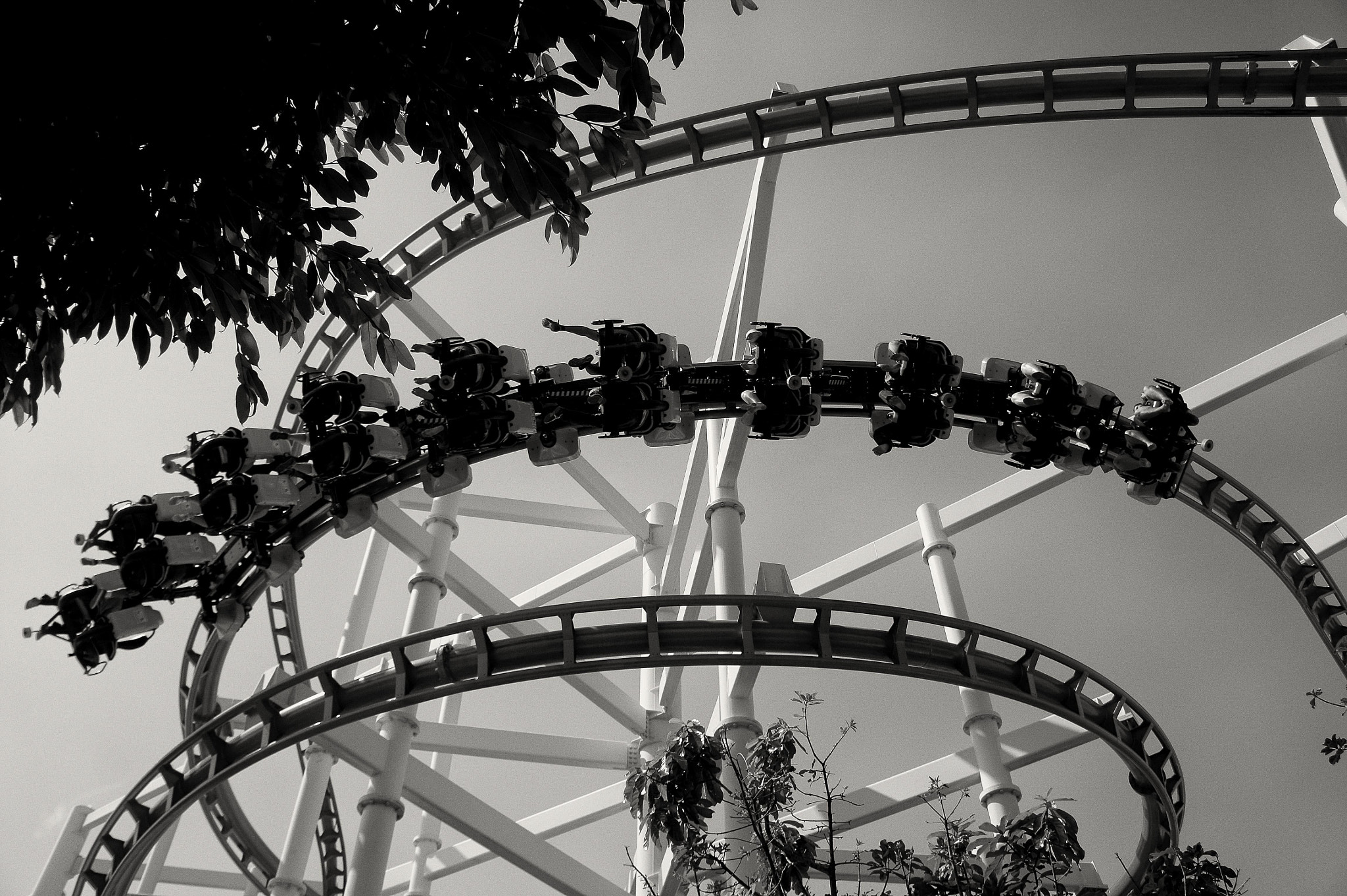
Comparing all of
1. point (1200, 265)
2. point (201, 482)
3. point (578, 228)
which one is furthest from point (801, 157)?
point (578, 228)

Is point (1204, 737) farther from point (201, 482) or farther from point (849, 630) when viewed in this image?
point (201, 482)

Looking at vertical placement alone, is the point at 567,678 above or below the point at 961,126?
below

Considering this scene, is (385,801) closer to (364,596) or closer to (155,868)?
(364,596)

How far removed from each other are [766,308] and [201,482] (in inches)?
243

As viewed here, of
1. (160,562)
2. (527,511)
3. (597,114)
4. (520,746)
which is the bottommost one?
(597,114)

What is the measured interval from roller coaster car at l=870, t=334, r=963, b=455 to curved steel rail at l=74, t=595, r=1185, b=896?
1.14m

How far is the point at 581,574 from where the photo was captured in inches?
394

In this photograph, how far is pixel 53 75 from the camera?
6.69 feet

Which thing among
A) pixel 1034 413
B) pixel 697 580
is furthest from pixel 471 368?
pixel 1034 413

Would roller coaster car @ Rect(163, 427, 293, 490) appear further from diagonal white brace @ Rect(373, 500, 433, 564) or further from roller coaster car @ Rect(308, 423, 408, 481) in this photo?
diagonal white brace @ Rect(373, 500, 433, 564)

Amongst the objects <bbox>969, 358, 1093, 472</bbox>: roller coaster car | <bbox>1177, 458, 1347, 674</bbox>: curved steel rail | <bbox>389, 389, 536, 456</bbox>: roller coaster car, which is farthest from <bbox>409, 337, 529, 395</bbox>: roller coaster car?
<bbox>1177, 458, 1347, 674</bbox>: curved steel rail

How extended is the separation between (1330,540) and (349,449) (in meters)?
6.09

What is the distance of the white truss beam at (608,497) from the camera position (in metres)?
9.30

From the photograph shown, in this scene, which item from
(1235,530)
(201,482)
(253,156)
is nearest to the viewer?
(253,156)
